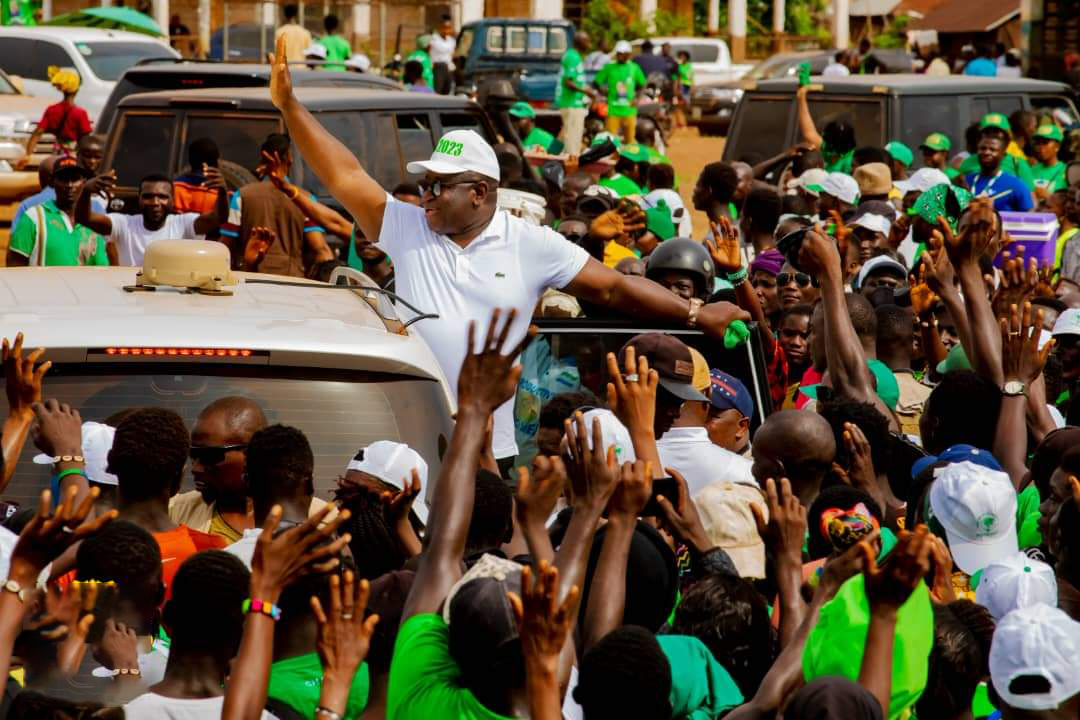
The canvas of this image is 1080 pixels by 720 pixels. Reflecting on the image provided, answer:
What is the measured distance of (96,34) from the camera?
24266 mm

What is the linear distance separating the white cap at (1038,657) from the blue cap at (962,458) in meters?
1.61

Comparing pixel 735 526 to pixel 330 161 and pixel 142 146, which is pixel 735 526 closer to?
pixel 330 161

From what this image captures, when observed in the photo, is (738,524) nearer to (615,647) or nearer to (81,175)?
(615,647)

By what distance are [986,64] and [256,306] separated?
21.8 metres

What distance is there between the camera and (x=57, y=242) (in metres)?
9.80

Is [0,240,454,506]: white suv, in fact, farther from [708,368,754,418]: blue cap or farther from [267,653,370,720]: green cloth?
[708,368,754,418]: blue cap

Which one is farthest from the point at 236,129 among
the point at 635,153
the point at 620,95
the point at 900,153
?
the point at 620,95

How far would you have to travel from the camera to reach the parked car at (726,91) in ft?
113

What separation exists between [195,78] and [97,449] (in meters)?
8.92

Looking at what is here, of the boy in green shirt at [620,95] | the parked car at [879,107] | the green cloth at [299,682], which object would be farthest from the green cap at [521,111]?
the green cloth at [299,682]

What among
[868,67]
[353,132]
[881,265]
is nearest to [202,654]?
[881,265]

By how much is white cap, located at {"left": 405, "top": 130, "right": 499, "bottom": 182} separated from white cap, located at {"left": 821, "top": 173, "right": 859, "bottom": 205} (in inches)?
180

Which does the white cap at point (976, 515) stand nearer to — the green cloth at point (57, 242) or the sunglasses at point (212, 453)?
the sunglasses at point (212, 453)

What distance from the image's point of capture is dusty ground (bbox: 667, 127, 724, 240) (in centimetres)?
2356
